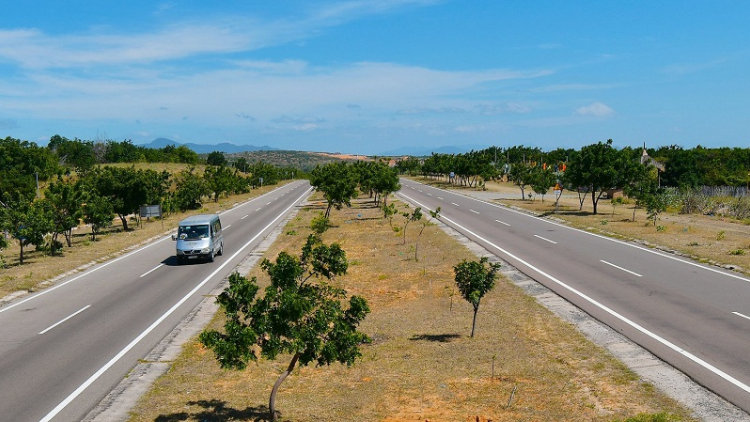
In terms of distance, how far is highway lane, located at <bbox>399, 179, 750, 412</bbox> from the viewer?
14016 millimetres

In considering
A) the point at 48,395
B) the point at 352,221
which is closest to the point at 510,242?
the point at 352,221

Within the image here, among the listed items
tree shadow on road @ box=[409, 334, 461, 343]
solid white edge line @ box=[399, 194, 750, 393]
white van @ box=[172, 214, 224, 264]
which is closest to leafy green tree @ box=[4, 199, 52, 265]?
white van @ box=[172, 214, 224, 264]

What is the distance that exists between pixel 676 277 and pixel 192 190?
55.9m

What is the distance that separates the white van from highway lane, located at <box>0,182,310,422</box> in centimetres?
60

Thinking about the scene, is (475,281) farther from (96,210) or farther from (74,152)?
(74,152)

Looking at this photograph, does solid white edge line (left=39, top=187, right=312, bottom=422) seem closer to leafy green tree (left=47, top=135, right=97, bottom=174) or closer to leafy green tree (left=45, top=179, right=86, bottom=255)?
leafy green tree (left=45, top=179, right=86, bottom=255)

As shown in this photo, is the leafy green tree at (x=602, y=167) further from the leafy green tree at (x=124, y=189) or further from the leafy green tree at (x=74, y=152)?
the leafy green tree at (x=74, y=152)

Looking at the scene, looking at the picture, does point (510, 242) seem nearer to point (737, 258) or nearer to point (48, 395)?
point (737, 258)

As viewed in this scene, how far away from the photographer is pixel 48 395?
44.3ft

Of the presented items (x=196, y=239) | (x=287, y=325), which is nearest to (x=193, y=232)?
(x=196, y=239)

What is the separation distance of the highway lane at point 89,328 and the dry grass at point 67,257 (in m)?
1.17

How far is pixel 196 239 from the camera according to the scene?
32312mm

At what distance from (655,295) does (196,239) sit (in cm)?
2267

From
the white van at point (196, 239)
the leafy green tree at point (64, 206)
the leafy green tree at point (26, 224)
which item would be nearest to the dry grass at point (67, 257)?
the leafy green tree at point (26, 224)
